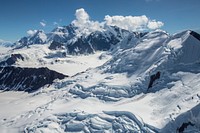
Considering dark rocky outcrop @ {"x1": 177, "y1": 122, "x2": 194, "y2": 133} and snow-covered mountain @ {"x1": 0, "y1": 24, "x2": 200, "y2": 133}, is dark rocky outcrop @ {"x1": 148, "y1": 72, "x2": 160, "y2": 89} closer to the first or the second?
snow-covered mountain @ {"x1": 0, "y1": 24, "x2": 200, "y2": 133}

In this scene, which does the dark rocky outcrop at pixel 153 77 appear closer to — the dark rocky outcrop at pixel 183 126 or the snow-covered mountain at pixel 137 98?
the snow-covered mountain at pixel 137 98

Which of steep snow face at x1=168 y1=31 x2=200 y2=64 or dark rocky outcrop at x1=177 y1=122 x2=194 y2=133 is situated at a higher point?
steep snow face at x1=168 y1=31 x2=200 y2=64

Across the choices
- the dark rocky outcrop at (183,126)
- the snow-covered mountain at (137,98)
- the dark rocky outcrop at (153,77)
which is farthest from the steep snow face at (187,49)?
the dark rocky outcrop at (183,126)

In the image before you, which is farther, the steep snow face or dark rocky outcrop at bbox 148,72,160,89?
the steep snow face

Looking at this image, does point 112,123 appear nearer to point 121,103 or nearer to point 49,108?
point 121,103

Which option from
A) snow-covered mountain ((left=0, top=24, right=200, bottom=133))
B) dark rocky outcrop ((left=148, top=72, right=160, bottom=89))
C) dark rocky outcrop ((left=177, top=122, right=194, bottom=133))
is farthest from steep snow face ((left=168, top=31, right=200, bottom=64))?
dark rocky outcrop ((left=177, top=122, right=194, bottom=133))

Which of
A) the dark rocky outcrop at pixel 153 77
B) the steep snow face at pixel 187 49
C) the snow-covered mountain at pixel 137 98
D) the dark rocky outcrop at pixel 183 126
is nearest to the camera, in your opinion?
the dark rocky outcrop at pixel 183 126

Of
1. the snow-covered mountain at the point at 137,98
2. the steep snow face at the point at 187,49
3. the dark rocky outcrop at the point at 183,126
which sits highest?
the steep snow face at the point at 187,49

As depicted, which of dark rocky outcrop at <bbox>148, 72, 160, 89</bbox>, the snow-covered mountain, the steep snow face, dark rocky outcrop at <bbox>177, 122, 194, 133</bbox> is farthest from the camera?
the steep snow face

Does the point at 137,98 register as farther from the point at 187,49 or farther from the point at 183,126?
the point at 187,49

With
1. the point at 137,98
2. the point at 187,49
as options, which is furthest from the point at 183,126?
the point at 187,49

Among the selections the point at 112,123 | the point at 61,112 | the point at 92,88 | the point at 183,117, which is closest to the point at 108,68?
the point at 92,88

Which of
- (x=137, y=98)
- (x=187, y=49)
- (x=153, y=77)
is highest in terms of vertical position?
(x=187, y=49)
